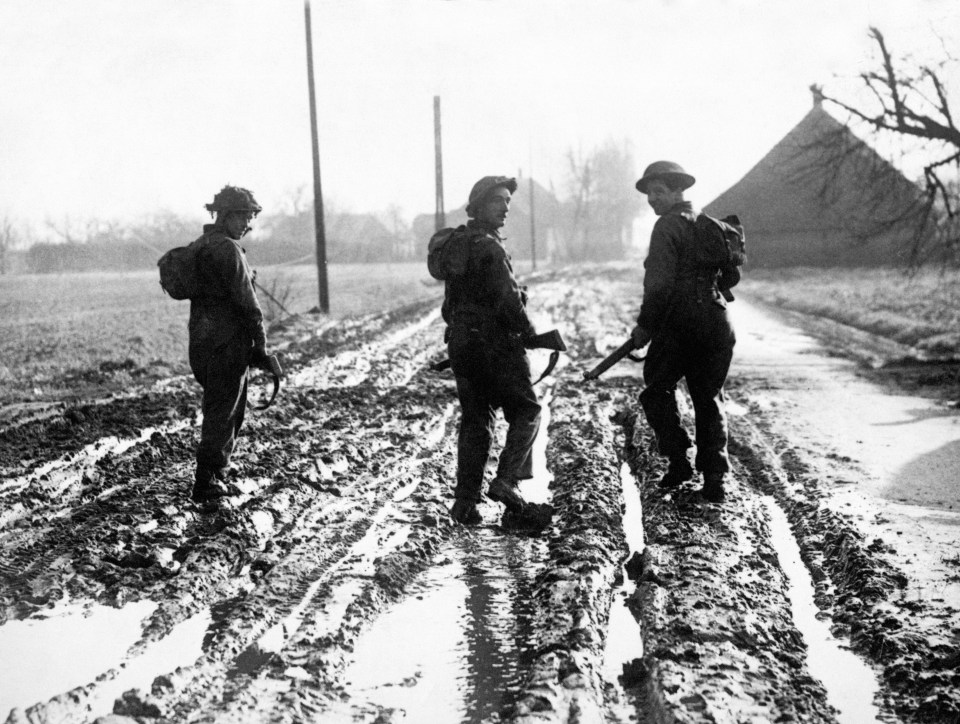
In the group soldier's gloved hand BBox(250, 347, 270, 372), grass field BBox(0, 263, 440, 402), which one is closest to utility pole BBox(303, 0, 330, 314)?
grass field BBox(0, 263, 440, 402)

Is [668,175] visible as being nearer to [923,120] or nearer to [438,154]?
[923,120]

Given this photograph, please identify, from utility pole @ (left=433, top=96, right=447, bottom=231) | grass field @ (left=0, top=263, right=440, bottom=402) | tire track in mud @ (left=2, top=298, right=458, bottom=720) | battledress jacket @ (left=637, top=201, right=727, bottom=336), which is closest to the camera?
tire track in mud @ (left=2, top=298, right=458, bottom=720)

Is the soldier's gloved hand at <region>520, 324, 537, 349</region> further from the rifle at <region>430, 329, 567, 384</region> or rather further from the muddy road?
the muddy road

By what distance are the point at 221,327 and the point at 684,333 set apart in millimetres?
3008

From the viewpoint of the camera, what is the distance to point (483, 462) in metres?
5.50

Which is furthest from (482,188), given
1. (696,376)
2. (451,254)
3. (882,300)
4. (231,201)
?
(882,300)

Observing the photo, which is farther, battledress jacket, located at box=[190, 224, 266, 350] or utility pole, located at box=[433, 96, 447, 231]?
utility pole, located at box=[433, 96, 447, 231]

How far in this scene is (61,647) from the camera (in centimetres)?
A: 364

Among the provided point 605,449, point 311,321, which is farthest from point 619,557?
point 311,321

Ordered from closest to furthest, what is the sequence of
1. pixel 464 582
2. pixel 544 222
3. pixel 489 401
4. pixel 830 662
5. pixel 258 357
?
pixel 830 662
pixel 464 582
pixel 489 401
pixel 258 357
pixel 544 222

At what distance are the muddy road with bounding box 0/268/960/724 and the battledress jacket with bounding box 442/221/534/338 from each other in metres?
1.21

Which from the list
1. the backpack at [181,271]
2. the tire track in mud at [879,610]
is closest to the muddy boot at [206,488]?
the backpack at [181,271]

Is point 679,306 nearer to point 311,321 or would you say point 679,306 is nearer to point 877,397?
point 877,397

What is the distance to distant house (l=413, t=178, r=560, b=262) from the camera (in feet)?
271
